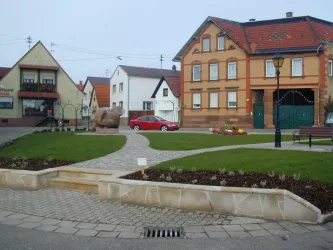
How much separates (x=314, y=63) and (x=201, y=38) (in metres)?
12.4

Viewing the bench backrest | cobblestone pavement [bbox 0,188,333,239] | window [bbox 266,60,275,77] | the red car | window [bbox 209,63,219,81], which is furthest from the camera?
window [bbox 209,63,219,81]

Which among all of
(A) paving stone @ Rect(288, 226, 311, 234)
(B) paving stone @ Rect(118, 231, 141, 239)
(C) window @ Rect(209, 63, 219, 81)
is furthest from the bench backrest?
(C) window @ Rect(209, 63, 219, 81)

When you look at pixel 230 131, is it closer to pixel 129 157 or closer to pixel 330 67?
pixel 129 157

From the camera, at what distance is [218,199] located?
7125 mm

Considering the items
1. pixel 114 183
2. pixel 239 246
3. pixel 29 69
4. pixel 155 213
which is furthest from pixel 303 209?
pixel 29 69

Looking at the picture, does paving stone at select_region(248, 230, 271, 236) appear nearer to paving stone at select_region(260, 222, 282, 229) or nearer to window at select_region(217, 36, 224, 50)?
paving stone at select_region(260, 222, 282, 229)

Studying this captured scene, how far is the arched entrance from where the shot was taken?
121 ft

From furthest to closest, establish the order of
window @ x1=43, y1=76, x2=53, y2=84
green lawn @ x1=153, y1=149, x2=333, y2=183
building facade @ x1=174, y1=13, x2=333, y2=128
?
window @ x1=43, y1=76, x2=53, y2=84
building facade @ x1=174, y1=13, x2=333, y2=128
green lawn @ x1=153, y1=149, x2=333, y2=183

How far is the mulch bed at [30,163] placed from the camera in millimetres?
10898

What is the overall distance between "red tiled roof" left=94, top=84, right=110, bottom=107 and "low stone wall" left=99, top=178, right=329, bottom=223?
204 ft

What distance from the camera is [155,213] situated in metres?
7.23

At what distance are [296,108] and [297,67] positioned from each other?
13.1 feet

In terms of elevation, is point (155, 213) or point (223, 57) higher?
point (223, 57)

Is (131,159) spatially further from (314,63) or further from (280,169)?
(314,63)
